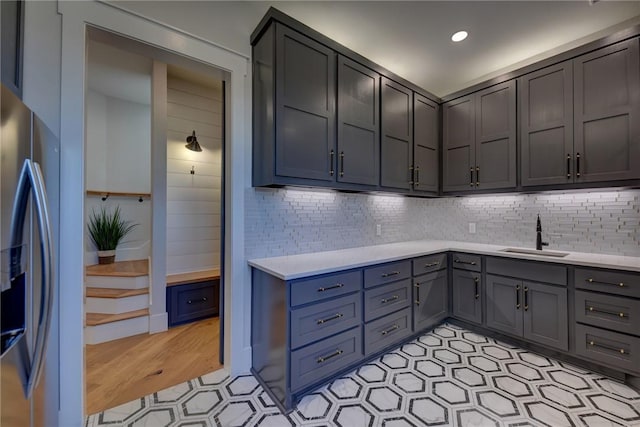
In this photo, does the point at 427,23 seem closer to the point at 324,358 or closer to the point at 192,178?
the point at 324,358

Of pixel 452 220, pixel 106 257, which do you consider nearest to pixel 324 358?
pixel 452 220

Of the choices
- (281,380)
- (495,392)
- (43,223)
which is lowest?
(495,392)

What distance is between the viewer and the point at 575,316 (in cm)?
211

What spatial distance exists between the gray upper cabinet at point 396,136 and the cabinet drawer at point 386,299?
98cm

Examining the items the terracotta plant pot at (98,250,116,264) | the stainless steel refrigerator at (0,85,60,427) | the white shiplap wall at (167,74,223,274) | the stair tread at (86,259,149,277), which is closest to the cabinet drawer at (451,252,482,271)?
the white shiplap wall at (167,74,223,274)

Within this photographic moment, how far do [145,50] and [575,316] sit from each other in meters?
3.74

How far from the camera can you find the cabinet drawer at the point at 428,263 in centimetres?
250

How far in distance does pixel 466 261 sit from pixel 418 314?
2.53ft

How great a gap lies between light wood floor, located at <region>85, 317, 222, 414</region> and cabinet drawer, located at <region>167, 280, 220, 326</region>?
0.15 meters

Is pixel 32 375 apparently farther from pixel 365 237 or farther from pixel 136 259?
pixel 136 259

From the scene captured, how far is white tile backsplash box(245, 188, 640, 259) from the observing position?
2248mm

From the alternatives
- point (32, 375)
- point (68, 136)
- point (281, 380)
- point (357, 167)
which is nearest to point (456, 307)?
point (357, 167)

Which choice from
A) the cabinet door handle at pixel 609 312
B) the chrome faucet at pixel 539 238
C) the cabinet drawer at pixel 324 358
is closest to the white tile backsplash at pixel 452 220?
the chrome faucet at pixel 539 238

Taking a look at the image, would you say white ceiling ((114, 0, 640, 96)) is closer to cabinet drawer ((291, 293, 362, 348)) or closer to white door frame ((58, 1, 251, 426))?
white door frame ((58, 1, 251, 426))
